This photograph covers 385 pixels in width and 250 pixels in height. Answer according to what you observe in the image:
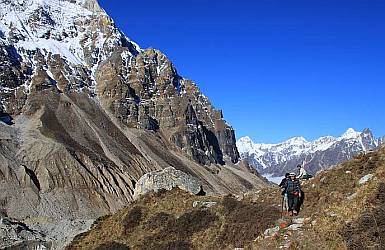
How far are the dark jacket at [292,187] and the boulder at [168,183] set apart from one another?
13651 millimetres

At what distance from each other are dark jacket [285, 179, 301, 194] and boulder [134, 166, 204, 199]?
13.7m

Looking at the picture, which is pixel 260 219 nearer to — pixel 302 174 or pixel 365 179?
pixel 365 179

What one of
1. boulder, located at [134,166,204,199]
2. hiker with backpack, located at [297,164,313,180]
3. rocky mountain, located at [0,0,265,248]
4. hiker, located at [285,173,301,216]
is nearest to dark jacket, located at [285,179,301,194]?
hiker, located at [285,173,301,216]

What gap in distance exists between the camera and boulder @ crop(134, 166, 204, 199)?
34.6 m

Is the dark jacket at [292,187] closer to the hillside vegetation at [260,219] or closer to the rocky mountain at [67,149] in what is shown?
the hillside vegetation at [260,219]

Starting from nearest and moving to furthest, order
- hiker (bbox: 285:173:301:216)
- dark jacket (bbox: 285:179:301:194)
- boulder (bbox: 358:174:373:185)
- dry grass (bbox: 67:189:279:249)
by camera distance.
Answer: boulder (bbox: 358:174:373:185), hiker (bbox: 285:173:301:216), dark jacket (bbox: 285:179:301:194), dry grass (bbox: 67:189:279:249)

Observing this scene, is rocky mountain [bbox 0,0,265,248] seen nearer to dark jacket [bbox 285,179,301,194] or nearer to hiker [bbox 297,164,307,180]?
hiker [bbox 297,164,307,180]

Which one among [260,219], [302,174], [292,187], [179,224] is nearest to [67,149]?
[302,174]

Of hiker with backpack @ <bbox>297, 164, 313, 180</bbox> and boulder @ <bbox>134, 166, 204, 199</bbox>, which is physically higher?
boulder @ <bbox>134, 166, 204, 199</bbox>

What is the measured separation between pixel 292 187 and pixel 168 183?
14.8m

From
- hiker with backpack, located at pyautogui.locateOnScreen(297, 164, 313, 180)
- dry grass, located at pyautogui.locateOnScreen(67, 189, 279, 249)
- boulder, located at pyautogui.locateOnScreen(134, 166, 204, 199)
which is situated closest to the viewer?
dry grass, located at pyautogui.locateOnScreen(67, 189, 279, 249)

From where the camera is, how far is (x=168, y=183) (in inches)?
1374

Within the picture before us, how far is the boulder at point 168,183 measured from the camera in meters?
34.6

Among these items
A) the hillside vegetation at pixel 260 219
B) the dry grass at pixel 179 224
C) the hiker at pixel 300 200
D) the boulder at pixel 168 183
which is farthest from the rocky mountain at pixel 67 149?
the hiker at pixel 300 200
